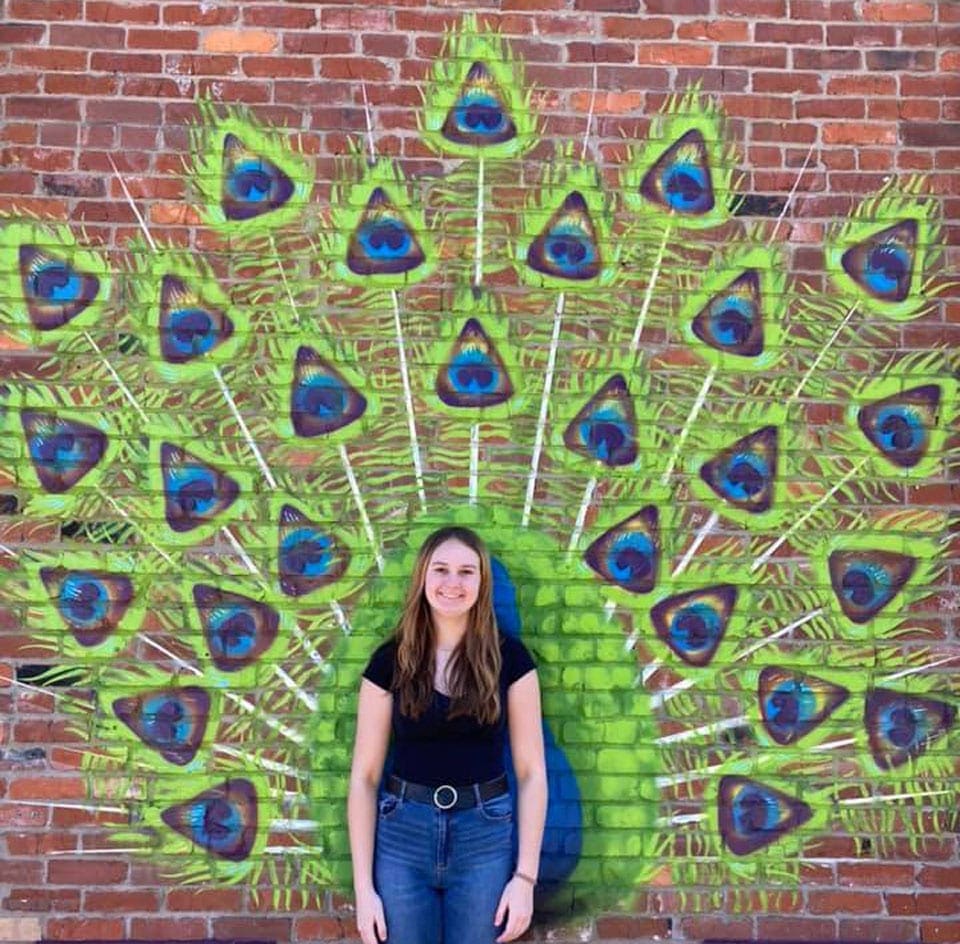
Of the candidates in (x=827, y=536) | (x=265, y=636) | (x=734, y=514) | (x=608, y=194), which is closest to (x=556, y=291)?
(x=608, y=194)

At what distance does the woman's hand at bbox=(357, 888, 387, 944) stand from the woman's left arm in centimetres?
29

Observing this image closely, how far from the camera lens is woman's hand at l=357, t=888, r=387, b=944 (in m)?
2.99

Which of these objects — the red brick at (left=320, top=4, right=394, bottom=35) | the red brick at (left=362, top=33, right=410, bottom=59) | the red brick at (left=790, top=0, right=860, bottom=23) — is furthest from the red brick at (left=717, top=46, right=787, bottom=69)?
the red brick at (left=362, top=33, right=410, bottom=59)

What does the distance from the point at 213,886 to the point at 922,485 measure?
7.82 ft

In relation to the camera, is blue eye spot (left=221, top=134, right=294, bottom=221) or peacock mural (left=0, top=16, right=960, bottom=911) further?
blue eye spot (left=221, top=134, right=294, bottom=221)

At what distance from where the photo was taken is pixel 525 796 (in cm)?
309

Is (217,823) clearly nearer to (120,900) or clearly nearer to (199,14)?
(120,900)

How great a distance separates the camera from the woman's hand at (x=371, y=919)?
9.82ft

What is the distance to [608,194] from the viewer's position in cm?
356

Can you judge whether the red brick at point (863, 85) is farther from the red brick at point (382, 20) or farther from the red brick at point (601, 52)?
the red brick at point (382, 20)

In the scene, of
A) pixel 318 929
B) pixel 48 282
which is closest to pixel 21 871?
pixel 318 929

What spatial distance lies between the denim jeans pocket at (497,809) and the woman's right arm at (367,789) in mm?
307

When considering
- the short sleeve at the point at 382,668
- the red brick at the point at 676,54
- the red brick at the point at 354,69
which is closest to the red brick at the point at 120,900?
the short sleeve at the point at 382,668

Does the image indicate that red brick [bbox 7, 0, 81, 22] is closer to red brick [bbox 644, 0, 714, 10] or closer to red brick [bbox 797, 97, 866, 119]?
red brick [bbox 644, 0, 714, 10]
